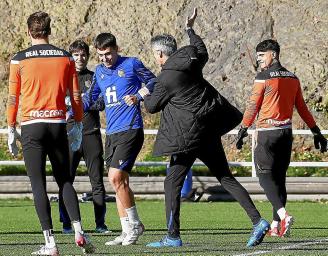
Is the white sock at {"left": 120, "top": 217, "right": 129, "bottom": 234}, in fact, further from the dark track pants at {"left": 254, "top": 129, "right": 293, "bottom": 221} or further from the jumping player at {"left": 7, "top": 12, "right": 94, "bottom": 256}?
the dark track pants at {"left": 254, "top": 129, "right": 293, "bottom": 221}

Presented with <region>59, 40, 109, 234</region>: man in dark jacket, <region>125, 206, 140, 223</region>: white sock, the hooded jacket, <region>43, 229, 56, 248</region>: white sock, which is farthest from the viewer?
<region>59, 40, 109, 234</region>: man in dark jacket

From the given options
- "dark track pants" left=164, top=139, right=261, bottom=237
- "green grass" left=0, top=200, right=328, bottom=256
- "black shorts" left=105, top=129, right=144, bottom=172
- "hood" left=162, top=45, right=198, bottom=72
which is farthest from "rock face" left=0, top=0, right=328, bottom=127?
"hood" left=162, top=45, right=198, bottom=72

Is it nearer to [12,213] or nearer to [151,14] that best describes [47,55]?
[12,213]

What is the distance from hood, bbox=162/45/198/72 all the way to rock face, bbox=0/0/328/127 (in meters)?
16.1

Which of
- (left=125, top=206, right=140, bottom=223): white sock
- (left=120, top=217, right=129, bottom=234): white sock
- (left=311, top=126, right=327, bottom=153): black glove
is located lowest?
(left=120, top=217, right=129, bottom=234): white sock

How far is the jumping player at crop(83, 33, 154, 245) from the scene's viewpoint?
11883 mm

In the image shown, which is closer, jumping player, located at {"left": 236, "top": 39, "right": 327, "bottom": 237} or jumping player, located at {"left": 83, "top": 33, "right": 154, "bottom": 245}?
jumping player, located at {"left": 83, "top": 33, "right": 154, "bottom": 245}

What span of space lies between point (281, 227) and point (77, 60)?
2968 mm

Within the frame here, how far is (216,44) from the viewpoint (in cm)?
2847

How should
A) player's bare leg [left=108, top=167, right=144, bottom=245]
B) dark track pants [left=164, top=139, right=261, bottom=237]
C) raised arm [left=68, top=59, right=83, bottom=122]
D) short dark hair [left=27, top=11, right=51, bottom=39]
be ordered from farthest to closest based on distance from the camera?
player's bare leg [left=108, top=167, right=144, bottom=245], dark track pants [left=164, top=139, right=261, bottom=237], raised arm [left=68, top=59, right=83, bottom=122], short dark hair [left=27, top=11, right=51, bottom=39]

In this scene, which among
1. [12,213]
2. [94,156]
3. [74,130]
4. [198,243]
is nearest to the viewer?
[74,130]

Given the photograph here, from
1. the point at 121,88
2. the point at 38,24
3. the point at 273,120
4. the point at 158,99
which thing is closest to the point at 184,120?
the point at 158,99

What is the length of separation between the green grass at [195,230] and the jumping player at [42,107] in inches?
22.8

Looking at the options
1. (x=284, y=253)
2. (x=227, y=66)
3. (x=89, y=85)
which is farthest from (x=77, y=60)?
(x=227, y=66)
